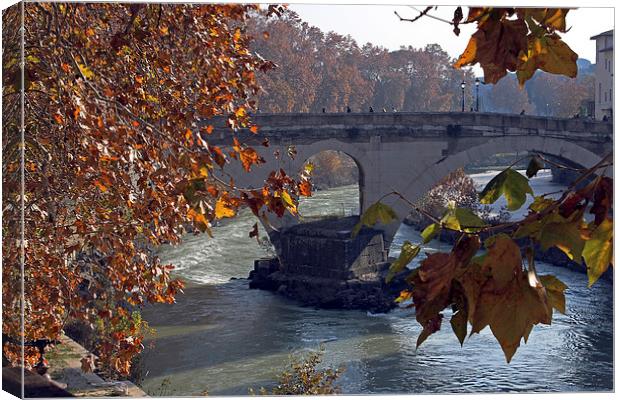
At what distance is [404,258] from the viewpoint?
4.44ft

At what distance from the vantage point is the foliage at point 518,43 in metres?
1.27

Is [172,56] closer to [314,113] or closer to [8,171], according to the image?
[8,171]

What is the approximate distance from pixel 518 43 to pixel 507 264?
1.07 feet

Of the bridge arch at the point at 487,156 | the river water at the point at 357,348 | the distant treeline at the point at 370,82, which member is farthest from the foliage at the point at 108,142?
the bridge arch at the point at 487,156

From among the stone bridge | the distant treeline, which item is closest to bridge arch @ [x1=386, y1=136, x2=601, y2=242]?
the stone bridge

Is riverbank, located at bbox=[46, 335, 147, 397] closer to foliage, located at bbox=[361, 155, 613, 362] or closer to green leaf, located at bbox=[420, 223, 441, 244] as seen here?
green leaf, located at bbox=[420, 223, 441, 244]

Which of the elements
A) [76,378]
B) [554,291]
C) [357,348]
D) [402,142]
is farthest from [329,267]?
[554,291]

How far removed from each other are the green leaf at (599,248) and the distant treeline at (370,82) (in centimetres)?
718

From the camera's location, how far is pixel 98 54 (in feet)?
14.1

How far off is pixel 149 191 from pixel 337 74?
973 cm

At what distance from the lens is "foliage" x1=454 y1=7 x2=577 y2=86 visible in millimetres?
1267

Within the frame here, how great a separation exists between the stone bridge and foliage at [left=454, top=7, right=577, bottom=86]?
1316cm

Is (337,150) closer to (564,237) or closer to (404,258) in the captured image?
(404,258)

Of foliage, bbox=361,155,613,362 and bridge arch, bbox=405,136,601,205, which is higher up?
foliage, bbox=361,155,613,362
